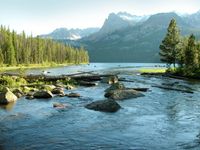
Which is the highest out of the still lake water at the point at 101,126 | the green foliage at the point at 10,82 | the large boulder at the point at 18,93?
the green foliage at the point at 10,82

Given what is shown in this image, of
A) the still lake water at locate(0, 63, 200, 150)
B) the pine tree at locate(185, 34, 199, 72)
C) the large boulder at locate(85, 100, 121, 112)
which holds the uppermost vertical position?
the pine tree at locate(185, 34, 199, 72)

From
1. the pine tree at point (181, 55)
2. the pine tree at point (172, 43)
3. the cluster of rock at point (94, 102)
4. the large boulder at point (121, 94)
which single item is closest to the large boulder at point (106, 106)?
the cluster of rock at point (94, 102)

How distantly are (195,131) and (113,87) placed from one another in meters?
29.8

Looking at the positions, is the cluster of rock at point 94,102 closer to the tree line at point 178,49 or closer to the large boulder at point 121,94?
the large boulder at point 121,94

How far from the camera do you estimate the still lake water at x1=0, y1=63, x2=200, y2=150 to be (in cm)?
2752

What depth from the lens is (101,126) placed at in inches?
1340

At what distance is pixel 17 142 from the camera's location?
27.9m

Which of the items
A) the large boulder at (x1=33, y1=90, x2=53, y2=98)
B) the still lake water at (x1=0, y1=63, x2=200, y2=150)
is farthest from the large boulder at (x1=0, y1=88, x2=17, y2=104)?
the large boulder at (x1=33, y1=90, x2=53, y2=98)

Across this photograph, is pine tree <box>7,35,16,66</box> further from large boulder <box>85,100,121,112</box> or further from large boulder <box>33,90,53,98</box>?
large boulder <box>85,100,121,112</box>

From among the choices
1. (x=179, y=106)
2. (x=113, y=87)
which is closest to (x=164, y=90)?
(x=113, y=87)

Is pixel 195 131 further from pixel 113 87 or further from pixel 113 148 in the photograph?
pixel 113 87

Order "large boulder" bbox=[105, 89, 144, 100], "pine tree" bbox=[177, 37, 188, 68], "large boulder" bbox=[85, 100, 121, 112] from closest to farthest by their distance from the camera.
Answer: "large boulder" bbox=[85, 100, 121, 112]
"large boulder" bbox=[105, 89, 144, 100]
"pine tree" bbox=[177, 37, 188, 68]

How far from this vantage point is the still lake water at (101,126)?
27516mm

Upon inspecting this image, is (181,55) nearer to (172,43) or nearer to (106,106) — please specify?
(172,43)
